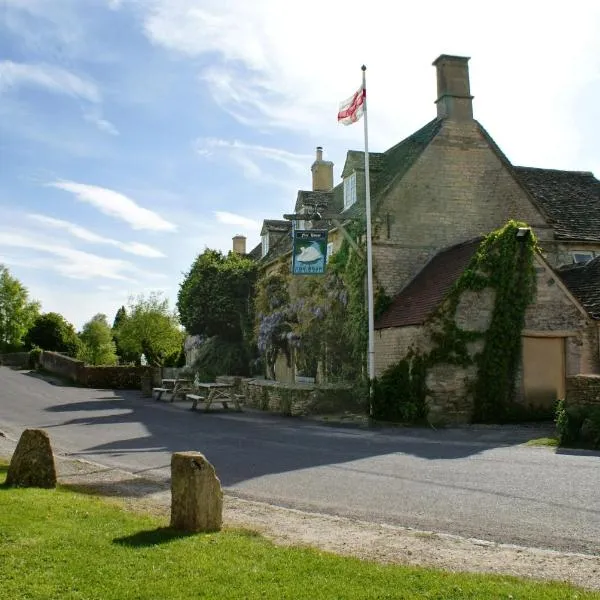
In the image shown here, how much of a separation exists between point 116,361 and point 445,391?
51.2 m

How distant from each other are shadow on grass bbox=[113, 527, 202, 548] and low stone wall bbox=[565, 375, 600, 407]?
399 inches

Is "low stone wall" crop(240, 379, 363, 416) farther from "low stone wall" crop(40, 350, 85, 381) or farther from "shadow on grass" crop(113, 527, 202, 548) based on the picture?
"low stone wall" crop(40, 350, 85, 381)

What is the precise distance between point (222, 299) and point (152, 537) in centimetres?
2689

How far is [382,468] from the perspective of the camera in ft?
35.9

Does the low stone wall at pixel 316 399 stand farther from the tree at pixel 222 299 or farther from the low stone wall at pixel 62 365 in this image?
the low stone wall at pixel 62 365

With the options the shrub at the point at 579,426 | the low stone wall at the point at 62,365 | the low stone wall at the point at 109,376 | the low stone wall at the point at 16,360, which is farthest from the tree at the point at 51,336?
the shrub at the point at 579,426

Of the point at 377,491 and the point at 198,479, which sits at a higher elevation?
the point at 198,479

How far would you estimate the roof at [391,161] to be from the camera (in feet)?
76.5

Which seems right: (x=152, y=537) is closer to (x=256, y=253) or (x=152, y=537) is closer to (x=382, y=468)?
(x=382, y=468)

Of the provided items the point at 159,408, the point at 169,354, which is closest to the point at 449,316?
the point at 159,408

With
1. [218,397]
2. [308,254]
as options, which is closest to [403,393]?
[308,254]

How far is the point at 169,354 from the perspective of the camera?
162 feet

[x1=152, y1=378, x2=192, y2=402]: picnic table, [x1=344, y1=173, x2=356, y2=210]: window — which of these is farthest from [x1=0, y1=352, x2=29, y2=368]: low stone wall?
[x1=344, y1=173, x2=356, y2=210]: window

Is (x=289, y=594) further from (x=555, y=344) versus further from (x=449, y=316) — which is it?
(x=555, y=344)
